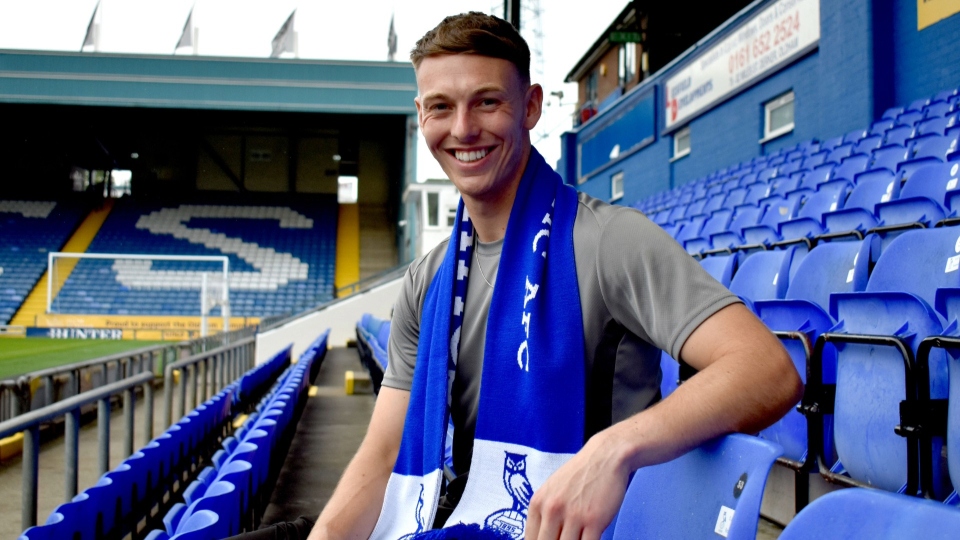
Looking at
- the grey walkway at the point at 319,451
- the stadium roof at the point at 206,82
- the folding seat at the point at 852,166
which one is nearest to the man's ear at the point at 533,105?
the grey walkway at the point at 319,451

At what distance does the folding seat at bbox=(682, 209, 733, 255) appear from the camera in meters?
4.91

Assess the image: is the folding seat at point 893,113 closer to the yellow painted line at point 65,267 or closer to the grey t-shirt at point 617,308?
the grey t-shirt at point 617,308

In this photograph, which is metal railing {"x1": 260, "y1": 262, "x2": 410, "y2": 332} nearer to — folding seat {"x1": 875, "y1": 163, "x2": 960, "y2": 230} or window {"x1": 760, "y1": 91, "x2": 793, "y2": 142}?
window {"x1": 760, "y1": 91, "x2": 793, "y2": 142}

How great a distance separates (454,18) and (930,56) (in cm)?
722

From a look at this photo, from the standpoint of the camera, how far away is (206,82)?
55.9ft

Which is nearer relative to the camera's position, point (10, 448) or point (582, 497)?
point (582, 497)

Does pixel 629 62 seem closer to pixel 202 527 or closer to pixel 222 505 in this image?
pixel 222 505

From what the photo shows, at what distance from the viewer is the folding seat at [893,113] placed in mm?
6615

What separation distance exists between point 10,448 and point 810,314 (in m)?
4.85

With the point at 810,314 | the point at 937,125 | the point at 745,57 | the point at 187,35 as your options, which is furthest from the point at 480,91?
the point at 187,35

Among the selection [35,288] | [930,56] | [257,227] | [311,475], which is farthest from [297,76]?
[311,475]

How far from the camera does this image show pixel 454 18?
1.19 m

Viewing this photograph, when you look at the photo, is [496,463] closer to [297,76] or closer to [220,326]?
[220,326]

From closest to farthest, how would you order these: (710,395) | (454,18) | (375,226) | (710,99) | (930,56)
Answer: (710,395)
(454,18)
(930,56)
(710,99)
(375,226)
